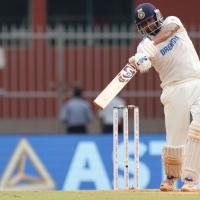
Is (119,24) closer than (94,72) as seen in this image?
No

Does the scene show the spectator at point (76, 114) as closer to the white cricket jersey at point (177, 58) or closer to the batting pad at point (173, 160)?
the batting pad at point (173, 160)

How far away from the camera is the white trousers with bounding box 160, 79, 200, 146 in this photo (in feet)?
36.7

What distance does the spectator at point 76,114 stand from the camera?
19.2 m

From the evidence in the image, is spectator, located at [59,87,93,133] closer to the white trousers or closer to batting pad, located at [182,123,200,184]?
the white trousers

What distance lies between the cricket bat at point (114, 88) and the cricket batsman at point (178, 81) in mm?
266

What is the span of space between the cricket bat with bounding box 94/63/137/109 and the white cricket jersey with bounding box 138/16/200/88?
1.39 ft

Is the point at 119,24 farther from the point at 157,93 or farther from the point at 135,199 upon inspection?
the point at 135,199

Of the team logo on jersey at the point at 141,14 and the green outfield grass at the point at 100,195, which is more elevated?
the team logo on jersey at the point at 141,14

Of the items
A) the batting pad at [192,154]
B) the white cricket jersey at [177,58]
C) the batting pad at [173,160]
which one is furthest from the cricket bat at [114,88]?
the batting pad at [173,160]

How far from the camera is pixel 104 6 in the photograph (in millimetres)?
22328

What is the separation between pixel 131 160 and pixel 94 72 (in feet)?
13.4

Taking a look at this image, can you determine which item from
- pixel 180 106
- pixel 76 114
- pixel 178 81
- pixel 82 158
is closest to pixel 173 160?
pixel 180 106

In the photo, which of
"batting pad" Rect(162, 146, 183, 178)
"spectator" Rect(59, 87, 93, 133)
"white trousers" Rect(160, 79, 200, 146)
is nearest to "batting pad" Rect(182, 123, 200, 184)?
"white trousers" Rect(160, 79, 200, 146)

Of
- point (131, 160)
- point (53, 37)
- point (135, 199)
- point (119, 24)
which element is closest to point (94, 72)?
point (53, 37)
